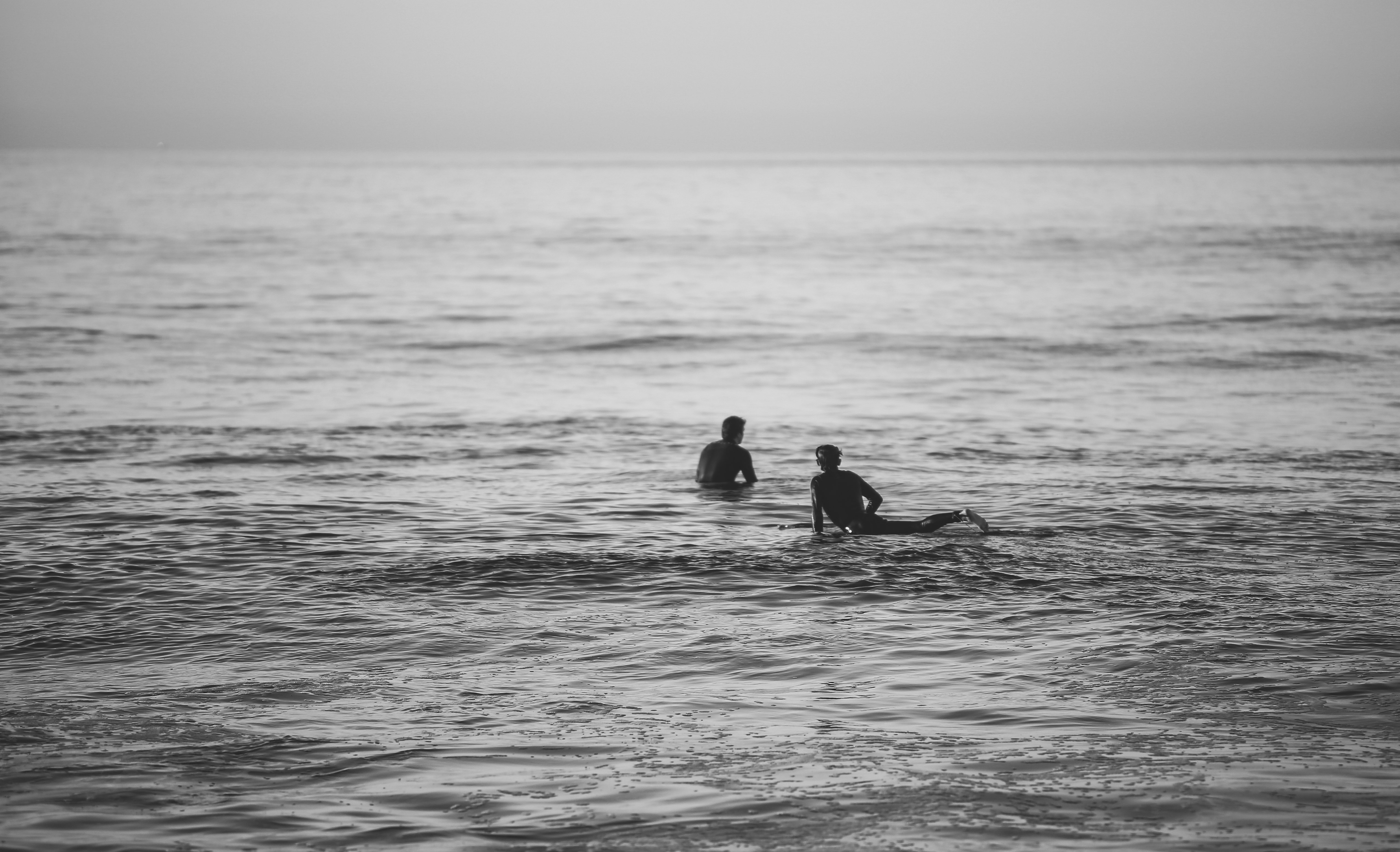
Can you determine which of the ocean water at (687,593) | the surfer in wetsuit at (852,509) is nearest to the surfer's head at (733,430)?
the ocean water at (687,593)

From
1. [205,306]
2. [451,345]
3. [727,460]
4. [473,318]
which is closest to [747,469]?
[727,460]

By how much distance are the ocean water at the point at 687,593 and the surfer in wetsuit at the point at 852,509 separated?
1.18 feet

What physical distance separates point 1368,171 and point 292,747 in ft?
691

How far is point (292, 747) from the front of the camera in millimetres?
8258

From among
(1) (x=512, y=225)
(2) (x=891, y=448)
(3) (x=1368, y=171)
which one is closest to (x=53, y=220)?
(1) (x=512, y=225)

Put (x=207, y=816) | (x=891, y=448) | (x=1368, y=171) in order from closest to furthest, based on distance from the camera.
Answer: (x=207, y=816) → (x=891, y=448) → (x=1368, y=171)

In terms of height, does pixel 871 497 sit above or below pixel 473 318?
below

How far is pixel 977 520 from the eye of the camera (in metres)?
13.8

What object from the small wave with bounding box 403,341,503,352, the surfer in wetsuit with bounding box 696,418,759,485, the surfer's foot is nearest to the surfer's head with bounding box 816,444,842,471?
the surfer's foot

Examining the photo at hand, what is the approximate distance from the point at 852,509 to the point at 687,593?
2923 millimetres

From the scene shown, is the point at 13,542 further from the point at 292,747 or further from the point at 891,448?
the point at 891,448

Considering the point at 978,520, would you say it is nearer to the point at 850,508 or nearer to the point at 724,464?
the point at 850,508

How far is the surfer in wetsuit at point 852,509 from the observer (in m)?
14.4

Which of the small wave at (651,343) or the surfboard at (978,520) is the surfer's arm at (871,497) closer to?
the surfboard at (978,520)
